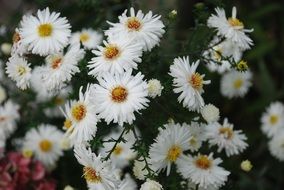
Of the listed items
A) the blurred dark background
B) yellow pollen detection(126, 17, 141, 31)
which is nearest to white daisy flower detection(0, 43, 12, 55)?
the blurred dark background

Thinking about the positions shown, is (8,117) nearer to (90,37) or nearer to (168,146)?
(90,37)

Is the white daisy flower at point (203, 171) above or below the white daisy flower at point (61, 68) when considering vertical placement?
below

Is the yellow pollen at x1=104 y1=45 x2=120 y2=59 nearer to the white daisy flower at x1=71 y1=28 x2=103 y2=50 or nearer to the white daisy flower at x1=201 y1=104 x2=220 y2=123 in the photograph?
the white daisy flower at x1=201 y1=104 x2=220 y2=123

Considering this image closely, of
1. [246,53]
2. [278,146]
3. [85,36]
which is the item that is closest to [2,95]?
[85,36]

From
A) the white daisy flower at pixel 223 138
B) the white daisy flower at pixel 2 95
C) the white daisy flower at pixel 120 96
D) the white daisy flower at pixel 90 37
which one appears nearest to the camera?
the white daisy flower at pixel 120 96

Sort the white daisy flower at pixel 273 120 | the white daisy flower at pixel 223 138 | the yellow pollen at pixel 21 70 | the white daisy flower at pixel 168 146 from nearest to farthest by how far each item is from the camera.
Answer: the white daisy flower at pixel 168 146 → the yellow pollen at pixel 21 70 → the white daisy flower at pixel 223 138 → the white daisy flower at pixel 273 120

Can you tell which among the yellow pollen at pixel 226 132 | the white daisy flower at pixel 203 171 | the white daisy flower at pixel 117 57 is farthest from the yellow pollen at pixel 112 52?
the yellow pollen at pixel 226 132

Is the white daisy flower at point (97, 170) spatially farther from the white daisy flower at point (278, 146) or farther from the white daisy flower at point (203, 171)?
the white daisy flower at point (278, 146)
